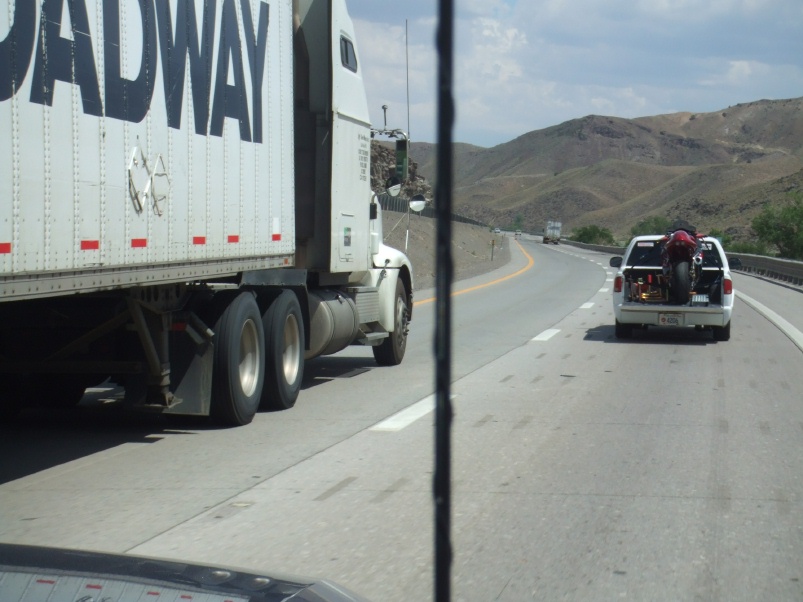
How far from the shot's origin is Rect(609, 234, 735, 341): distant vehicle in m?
16.3

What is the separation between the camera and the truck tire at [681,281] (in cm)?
1619

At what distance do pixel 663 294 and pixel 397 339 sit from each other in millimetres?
5913

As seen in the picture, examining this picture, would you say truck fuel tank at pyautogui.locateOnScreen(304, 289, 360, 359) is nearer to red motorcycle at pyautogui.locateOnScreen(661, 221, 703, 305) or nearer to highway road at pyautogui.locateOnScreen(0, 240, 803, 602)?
highway road at pyautogui.locateOnScreen(0, 240, 803, 602)

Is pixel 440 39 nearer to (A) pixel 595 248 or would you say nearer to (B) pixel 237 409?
(B) pixel 237 409

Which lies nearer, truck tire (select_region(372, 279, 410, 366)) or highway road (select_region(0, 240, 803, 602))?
highway road (select_region(0, 240, 803, 602))

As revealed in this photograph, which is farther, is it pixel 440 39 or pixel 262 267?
pixel 262 267

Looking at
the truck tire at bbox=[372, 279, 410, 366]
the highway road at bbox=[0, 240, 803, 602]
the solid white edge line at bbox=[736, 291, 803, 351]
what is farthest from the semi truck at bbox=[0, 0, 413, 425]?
the solid white edge line at bbox=[736, 291, 803, 351]

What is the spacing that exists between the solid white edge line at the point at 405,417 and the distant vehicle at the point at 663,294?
700 centimetres

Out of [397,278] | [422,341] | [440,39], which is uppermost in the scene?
[440,39]

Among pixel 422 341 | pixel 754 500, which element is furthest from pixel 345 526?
pixel 422 341

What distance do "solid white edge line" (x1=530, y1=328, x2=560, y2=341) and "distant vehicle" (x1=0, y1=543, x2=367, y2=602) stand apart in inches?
574

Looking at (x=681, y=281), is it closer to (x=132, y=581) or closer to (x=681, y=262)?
(x=681, y=262)

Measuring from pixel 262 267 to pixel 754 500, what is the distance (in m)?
4.61

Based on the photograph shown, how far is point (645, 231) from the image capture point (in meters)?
114
